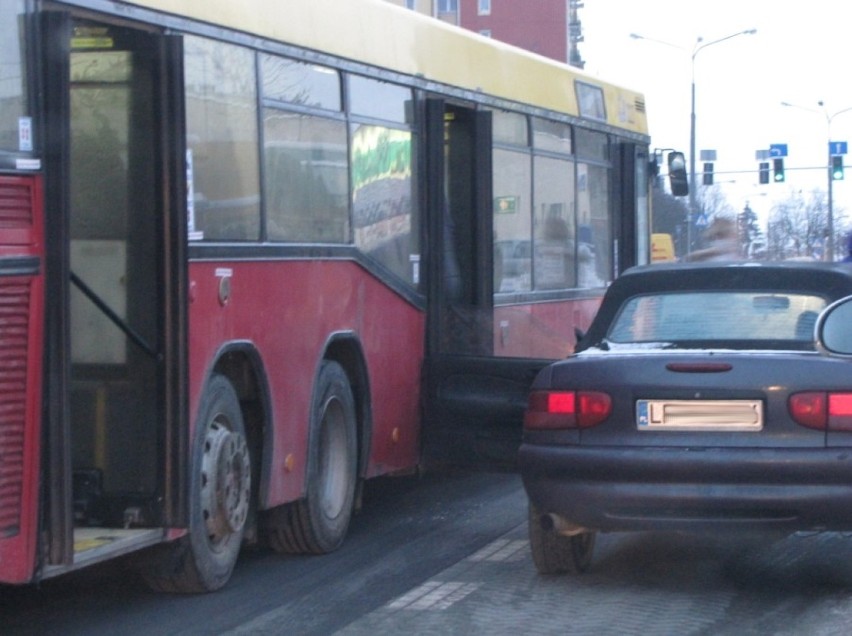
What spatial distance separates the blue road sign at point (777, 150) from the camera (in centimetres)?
5216

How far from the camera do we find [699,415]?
7.86m

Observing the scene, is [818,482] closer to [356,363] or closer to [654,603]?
[654,603]

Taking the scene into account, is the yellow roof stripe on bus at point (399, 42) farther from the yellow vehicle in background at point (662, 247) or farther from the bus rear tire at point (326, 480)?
the yellow vehicle in background at point (662, 247)

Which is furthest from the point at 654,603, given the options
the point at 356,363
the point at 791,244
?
the point at 791,244

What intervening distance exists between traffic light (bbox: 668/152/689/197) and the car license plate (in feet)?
33.9

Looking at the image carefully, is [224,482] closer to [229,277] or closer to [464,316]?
[229,277]

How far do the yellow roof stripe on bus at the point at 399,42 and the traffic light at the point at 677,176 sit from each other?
2.55 meters

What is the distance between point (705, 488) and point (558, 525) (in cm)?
79

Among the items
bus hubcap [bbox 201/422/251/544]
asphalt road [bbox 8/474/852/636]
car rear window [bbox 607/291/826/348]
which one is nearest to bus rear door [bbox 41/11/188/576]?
bus hubcap [bbox 201/422/251/544]

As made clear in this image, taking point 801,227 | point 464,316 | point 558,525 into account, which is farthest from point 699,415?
point 801,227

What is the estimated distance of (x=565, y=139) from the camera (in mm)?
14633

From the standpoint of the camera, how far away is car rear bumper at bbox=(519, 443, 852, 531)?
7.68 meters

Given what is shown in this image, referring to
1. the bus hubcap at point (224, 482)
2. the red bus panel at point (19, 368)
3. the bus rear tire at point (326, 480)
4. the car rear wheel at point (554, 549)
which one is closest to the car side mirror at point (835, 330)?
the car rear wheel at point (554, 549)

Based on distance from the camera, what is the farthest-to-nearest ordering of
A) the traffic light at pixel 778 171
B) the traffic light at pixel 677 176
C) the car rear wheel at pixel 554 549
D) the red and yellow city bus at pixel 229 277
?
the traffic light at pixel 778 171 → the traffic light at pixel 677 176 → the car rear wheel at pixel 554 549 → the red and yellow city bus at pixel 229 277
